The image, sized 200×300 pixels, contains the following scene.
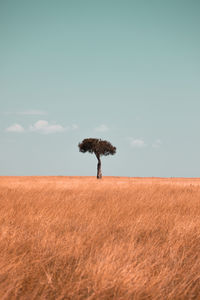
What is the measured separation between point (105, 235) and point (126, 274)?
1486 millimetres

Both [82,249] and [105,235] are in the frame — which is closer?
[82,249]

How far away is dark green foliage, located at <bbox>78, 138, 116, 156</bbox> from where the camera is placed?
48.7 meters

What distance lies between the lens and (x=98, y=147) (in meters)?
48.6

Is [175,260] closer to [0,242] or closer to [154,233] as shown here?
[154,233]

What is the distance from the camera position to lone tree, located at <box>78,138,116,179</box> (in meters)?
48.7

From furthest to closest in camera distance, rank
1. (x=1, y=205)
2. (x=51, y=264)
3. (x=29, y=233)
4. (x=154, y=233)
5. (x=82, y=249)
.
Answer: (x=1, y=205) < (x=154, y=233) < (x=29, y=233) < (x=82, y=249) < (x=51, y=264)

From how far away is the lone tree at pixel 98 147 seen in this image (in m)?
48.7

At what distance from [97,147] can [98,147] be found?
0.71 feet

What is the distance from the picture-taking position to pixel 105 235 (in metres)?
4.19

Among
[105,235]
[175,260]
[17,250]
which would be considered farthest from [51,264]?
[175,260]

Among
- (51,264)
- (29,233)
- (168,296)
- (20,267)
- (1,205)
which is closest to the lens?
(168,296)

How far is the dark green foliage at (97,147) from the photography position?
160ft

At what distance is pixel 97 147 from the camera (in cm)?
4847

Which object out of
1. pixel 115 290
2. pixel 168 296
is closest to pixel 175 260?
pixel 168 296
